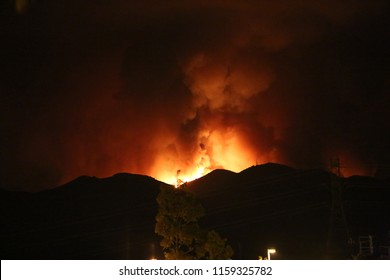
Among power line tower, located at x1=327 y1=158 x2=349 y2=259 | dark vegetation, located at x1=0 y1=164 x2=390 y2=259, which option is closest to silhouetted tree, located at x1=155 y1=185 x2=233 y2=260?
power line tower, located at x1=327 y1=158 x2=349 y2=259

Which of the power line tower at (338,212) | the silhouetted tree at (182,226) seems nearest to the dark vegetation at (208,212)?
the power line tower at (338,212)

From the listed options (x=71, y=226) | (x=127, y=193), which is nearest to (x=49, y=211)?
(x=71, y=226)

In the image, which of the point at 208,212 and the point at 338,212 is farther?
the point at 208,212

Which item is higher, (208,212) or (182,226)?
(208,212)

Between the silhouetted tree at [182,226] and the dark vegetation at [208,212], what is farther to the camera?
the dark vegetation at [208,212]

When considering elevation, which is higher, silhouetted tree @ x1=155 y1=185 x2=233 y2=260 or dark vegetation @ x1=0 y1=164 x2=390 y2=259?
dark vegetation @ x1=0 y1=164 x2=390 y2=259

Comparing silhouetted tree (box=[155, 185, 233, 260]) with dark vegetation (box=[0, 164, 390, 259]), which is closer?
silhouetted tree (box=[155, 185, 233, 260])

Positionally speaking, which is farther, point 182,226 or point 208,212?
point 208,212

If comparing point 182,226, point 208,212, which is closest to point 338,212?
point 182,226

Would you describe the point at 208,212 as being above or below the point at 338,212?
above

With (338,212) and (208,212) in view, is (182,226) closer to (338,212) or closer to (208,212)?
(338,212)

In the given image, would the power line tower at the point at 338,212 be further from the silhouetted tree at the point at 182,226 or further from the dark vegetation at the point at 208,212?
the dark vegetation at the point at 208,212

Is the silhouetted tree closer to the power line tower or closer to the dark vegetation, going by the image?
the power line tower

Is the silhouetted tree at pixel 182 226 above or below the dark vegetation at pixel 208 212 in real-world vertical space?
below
